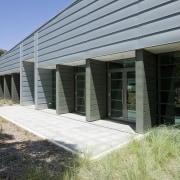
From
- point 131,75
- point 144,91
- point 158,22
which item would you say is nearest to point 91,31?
point 131,75

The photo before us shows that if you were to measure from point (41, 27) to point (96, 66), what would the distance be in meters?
7.10

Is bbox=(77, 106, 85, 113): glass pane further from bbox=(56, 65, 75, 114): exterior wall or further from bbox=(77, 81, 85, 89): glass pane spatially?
bbox=(77, 81, 85, 89): glass pane

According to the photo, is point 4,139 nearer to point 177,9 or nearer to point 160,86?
point 160,86

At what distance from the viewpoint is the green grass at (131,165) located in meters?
4.35

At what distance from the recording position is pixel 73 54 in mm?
11859

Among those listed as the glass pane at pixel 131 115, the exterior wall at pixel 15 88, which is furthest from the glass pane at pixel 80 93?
the exterior wall at pixel 15 88

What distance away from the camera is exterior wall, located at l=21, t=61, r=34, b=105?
19453 millimetres

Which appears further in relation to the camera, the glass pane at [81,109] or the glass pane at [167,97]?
the glass pane at [81,109]

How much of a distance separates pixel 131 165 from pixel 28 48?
613 inches

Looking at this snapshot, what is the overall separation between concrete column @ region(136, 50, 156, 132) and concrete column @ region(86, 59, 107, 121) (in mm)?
3066

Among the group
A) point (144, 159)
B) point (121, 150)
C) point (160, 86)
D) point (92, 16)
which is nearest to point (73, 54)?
point (92, 16)

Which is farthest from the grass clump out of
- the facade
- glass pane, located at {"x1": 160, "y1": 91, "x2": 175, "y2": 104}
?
glass pane, located at {"x1": 160, "y1": 91, "x2": 175, "y2": 104}

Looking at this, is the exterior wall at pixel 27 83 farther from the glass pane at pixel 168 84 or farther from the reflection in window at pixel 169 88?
the glass pane at pixel 168 84

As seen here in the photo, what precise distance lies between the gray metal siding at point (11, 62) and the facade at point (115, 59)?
4.69m
